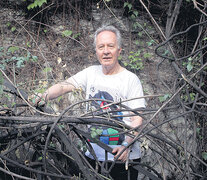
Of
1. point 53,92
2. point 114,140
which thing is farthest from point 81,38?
point 114,140

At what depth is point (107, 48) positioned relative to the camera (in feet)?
6.95

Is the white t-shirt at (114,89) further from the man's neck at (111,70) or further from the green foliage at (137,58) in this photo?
the green foliage at (137,58)

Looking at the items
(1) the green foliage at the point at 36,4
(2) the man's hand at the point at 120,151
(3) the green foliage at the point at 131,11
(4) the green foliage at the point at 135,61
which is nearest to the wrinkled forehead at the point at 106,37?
(2) the man's hand at the point at 120,151

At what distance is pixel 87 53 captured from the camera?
352 cm

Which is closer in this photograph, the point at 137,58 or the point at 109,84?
the point at 109,84

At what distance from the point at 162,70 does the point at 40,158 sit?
97.8 inches

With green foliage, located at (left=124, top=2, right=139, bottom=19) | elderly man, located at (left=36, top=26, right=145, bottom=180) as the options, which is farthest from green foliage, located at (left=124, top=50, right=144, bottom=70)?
elderly man, located at (left=36, top=26, right=145, bottom=180)

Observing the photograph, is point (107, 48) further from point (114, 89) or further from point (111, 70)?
point (114, 89)

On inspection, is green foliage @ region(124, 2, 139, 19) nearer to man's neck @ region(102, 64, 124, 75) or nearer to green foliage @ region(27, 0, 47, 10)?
green foliage @ region(27, 0, 47, 10)

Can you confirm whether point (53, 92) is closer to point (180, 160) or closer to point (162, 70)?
point (180, 160)

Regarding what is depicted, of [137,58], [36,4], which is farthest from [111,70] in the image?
[36,4]

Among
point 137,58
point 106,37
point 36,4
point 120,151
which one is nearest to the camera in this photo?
point 120,151

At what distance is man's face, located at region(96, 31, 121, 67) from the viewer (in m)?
2.11

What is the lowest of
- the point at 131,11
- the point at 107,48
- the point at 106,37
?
the point at 107,48
